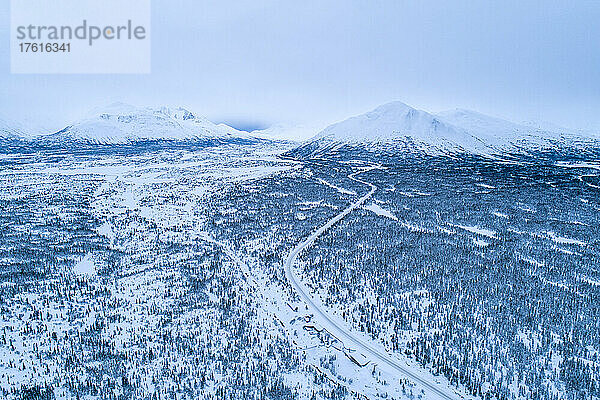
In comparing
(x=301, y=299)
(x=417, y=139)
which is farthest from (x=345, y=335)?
(x=417, y=139)

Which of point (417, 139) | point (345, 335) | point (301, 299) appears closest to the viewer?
point (345, 335)

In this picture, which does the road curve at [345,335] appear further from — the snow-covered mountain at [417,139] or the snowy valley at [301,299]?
the snow-covered mountain at [417,139]

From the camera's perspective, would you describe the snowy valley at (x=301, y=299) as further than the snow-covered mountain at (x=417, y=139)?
No

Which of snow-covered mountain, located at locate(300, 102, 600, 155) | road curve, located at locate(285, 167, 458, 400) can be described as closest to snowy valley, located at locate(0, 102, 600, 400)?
road curve, located at locate(285, 167, 458, 400)

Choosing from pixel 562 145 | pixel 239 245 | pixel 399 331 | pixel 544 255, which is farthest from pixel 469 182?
pixel 562 145

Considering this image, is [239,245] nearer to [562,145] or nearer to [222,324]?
[222,324]

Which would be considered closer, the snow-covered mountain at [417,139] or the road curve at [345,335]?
the road curve at [345,335]

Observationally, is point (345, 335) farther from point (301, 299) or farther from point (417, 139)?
point (417, 139)

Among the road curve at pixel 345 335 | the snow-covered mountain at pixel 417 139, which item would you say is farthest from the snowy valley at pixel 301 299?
the snow-covered mountain at pixel 417 139

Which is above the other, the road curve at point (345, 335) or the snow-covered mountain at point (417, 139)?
the snow-covered mountain at point (417, 139)

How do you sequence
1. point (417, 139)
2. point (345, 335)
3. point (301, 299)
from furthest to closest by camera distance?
point (417, 139)
point (301, 299)
point (345, 335)

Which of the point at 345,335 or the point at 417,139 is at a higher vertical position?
the point at 417,139
